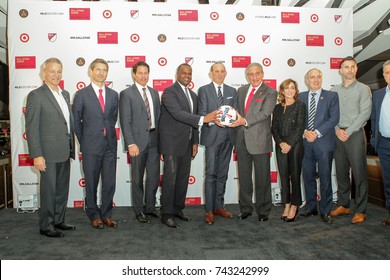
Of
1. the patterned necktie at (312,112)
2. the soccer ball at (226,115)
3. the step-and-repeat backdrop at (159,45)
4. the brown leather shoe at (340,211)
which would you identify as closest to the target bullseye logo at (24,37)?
the step-and-repeat backdrop at (159,45)

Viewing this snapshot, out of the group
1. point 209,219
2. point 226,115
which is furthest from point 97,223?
point 226,115

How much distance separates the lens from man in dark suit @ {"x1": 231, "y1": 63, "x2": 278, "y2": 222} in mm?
3592

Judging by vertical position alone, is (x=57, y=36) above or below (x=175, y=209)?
above

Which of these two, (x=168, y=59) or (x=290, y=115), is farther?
(x=168, y=59)

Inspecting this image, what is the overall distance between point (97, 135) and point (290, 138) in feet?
6.64

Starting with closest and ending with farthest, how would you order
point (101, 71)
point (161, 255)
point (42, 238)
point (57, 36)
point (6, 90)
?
point (161, 255) → point (42, 238) → point (101, 71) → point (57, 36) → point (6, 90)

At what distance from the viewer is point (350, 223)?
11.7 ft

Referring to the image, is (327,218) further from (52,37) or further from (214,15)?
(52,37)

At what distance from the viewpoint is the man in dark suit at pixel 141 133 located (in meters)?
3.52

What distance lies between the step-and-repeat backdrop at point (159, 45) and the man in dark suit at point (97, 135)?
1.21 meters

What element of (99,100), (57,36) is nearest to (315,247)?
(99,100)

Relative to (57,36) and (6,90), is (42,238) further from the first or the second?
(6,90)

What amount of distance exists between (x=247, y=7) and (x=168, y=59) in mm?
1409

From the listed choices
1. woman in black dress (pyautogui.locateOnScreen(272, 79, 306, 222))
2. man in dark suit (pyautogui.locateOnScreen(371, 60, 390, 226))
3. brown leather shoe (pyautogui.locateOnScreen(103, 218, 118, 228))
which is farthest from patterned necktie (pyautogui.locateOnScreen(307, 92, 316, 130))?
brown leather shoe (pyautogui.locateOnScreen(103, 218, 118, 228))
